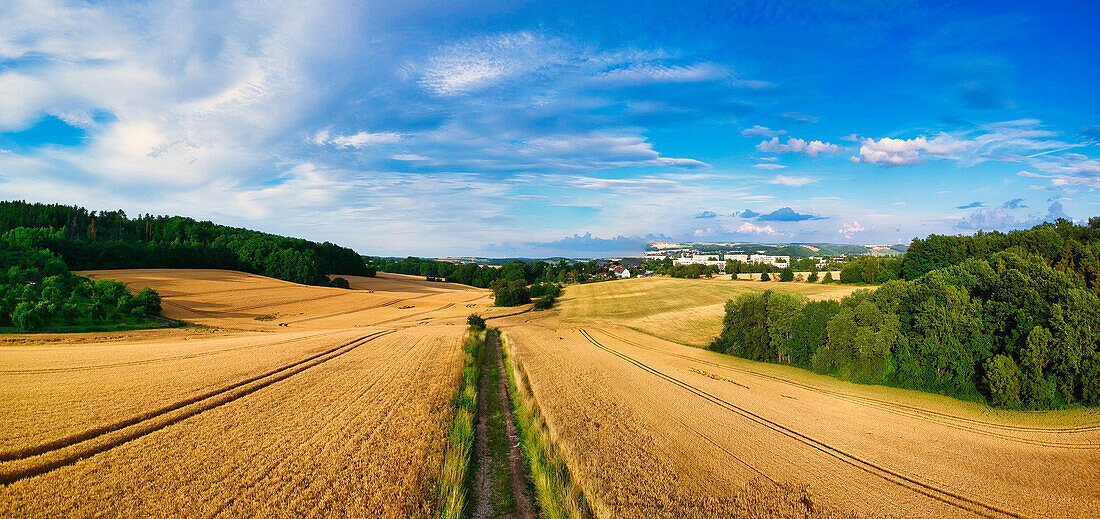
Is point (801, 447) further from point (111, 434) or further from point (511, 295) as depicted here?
point (511, 295)

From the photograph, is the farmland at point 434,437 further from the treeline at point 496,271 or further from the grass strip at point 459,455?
the treeline at point 496,271

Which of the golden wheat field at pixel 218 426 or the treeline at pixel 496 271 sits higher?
the treeline at pixel 496 271

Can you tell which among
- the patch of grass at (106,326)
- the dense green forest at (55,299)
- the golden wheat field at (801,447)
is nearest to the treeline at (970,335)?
the golden wheat field at (801,447)

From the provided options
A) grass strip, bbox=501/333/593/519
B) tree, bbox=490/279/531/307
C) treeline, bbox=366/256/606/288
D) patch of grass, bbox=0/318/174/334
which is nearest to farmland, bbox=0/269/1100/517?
grass strip, bbox=501/333/593/519

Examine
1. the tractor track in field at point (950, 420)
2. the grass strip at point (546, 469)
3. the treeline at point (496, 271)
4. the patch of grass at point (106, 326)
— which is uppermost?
the treeline at point (496, 271)

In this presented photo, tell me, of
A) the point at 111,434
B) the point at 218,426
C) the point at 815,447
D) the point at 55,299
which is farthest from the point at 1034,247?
the point at 55,299

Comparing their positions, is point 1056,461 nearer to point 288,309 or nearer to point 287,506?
point 287,506
